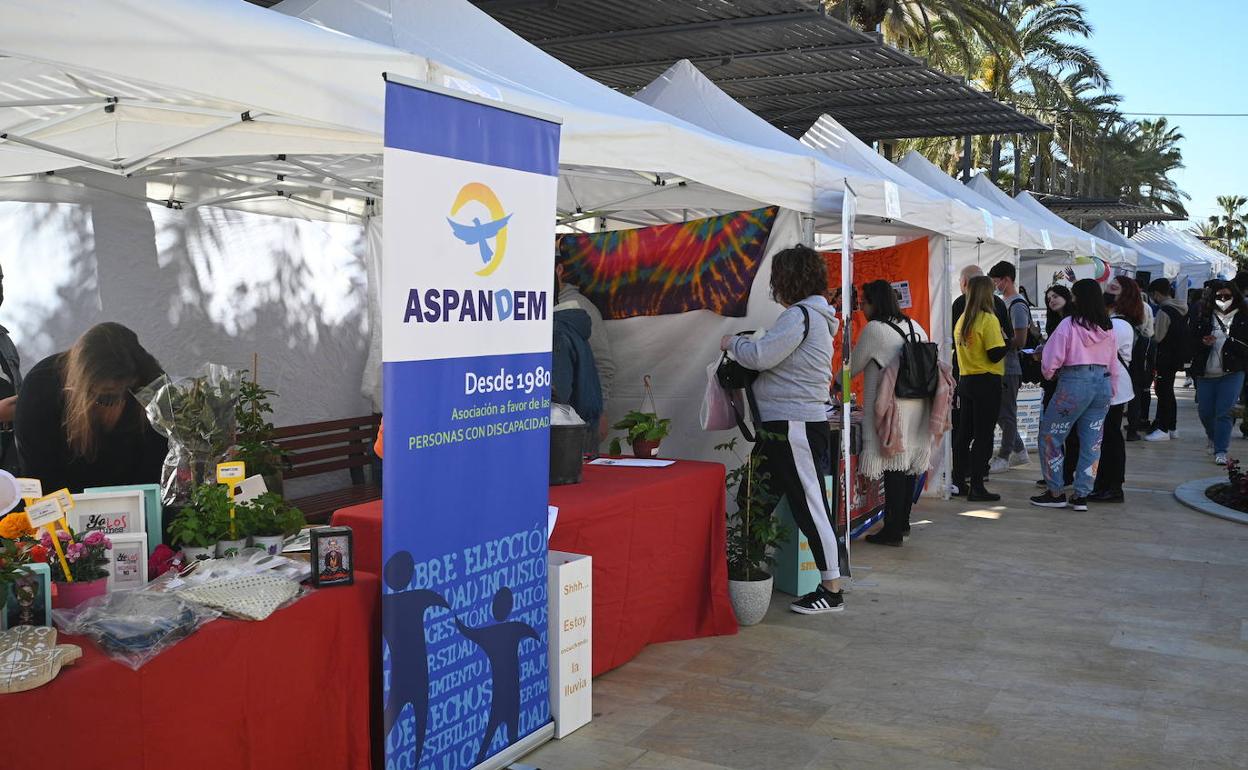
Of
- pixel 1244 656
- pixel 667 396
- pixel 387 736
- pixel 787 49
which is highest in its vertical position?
pixel 787 49

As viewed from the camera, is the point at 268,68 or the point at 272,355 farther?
the point at 272,355

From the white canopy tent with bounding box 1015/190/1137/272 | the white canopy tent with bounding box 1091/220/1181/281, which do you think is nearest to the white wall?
the white canopy tent with bounding box 1015/190/1137/272

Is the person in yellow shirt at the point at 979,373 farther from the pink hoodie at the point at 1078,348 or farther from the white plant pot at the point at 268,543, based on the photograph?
the white plant pot at the point at 268,543

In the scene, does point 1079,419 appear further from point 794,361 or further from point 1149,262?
point 1149,262

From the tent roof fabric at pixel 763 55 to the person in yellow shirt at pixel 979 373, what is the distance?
2823 millimetres

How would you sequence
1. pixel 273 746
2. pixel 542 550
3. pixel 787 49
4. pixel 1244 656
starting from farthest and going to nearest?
pixel 787 49, pixel 1244 656, pixel 542 550, pixel 273 746

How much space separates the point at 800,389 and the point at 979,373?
326 centimetres

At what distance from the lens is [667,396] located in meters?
6.04

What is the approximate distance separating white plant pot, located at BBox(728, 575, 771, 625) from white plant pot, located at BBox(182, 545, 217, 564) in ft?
8.23

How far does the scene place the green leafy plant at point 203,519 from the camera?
2.88 m

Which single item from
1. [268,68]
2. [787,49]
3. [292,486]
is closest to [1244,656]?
[268,68]

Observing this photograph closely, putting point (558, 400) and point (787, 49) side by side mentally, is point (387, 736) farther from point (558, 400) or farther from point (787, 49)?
point (787, 49)

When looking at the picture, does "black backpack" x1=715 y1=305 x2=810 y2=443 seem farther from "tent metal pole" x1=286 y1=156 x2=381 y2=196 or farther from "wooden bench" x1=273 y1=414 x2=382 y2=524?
"tent metal pole" x1=286 y1=156 x2=381 y2=196

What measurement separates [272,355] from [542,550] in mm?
→ 4001
